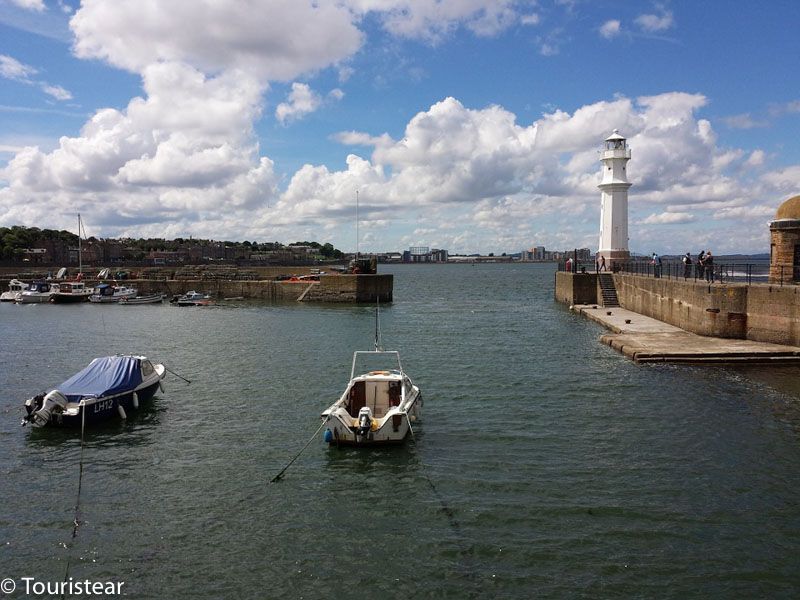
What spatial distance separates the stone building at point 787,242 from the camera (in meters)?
28.1

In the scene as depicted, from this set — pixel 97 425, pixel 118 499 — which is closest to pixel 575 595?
pixel 118 499

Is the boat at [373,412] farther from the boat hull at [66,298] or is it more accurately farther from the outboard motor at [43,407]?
the boat hull at [66,298]

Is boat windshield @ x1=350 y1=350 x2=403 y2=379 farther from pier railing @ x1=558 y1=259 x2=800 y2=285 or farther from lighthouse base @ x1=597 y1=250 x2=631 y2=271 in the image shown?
lighthouse base @ x1=597 y1=250 x2=631 y2=271

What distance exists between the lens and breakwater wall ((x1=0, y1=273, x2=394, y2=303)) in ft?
198

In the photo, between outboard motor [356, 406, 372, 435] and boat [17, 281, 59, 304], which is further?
boat [17, 281, 59, 304]

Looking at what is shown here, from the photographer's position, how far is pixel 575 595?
30.4 feet

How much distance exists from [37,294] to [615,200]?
61.9 metres

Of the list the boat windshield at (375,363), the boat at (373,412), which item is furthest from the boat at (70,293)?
the boat at (373,412)

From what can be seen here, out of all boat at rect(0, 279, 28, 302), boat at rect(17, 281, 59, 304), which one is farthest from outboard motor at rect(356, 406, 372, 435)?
boat at rect(0, 279, 28, 302)

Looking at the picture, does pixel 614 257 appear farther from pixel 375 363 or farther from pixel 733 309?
pixel 375 363

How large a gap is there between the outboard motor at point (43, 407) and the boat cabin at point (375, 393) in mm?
8340

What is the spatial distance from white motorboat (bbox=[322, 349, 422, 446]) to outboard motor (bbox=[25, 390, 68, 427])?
7.87 meters

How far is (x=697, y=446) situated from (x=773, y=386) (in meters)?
7.57

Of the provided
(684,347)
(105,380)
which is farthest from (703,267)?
(105,380)
